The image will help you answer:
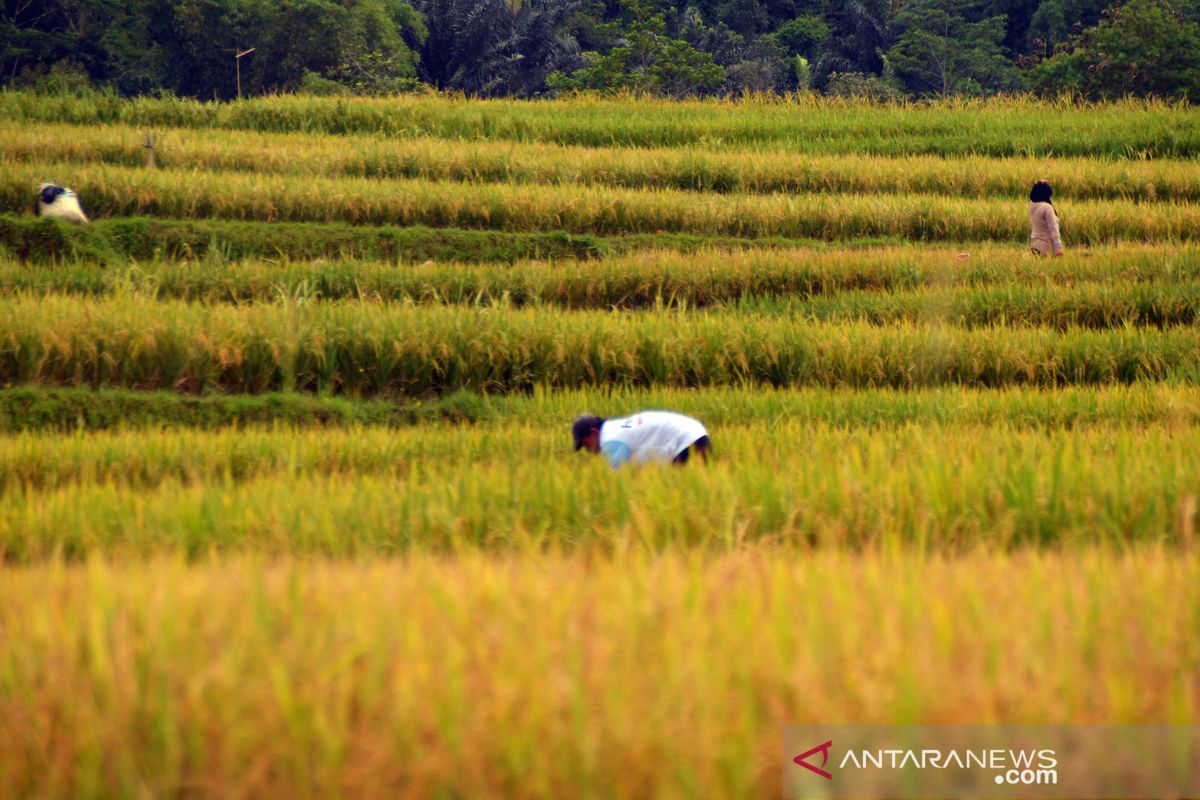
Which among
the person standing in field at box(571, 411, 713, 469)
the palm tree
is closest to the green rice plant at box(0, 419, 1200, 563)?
the person standing in field at box(571, 411, 713, 469)

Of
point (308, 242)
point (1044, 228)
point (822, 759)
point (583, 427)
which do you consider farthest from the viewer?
point (308, 242)

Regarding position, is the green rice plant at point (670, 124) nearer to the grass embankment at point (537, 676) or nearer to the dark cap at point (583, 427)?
the dark cap at point (583, 427)

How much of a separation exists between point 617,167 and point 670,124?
4.12 metres

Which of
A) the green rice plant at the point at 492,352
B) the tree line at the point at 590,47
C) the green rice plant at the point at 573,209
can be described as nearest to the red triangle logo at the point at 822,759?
the green rice plant at the point at 492,352

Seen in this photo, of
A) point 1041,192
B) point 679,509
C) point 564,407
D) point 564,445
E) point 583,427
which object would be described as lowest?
point 564,407

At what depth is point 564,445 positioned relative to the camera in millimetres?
6852

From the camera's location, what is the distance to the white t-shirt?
5625mm

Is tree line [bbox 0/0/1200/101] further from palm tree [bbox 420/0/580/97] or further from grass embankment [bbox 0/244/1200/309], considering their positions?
grass embankment [bbox 0/244/1200/309]

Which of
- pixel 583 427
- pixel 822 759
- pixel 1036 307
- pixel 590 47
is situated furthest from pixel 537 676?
pixel 590 47

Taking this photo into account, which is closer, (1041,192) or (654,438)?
(654,438)

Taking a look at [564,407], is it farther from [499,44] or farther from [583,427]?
[499,44]

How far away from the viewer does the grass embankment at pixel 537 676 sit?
1908 millimetres

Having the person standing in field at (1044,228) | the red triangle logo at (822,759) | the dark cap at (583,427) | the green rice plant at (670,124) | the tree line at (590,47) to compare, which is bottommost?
the dark cap at (583,427)

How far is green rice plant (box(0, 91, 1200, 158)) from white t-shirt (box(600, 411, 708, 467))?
1533cm
